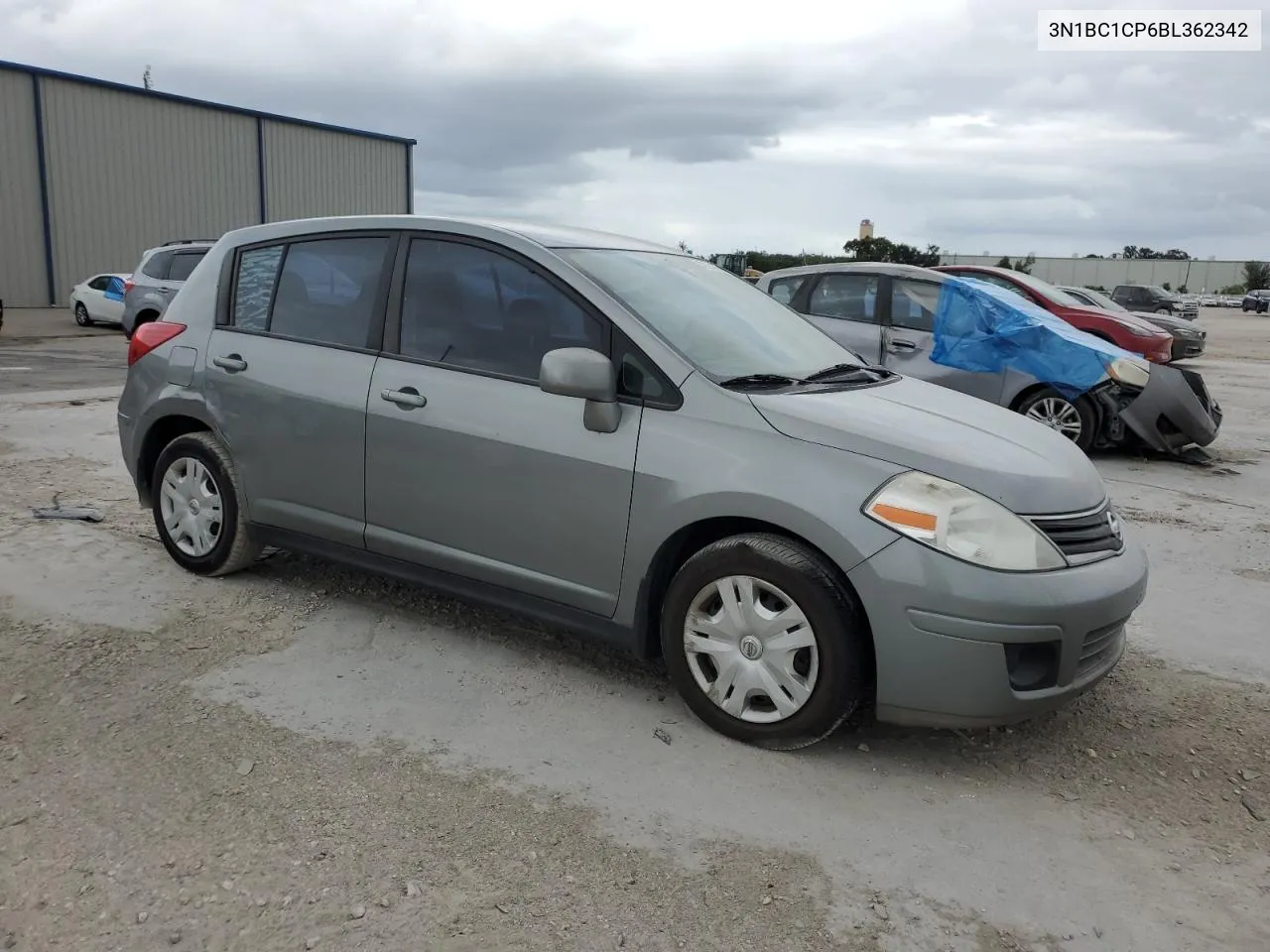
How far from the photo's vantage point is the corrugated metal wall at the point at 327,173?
31.9m

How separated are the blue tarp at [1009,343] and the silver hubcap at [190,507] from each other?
6.23m

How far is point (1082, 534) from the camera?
321cm

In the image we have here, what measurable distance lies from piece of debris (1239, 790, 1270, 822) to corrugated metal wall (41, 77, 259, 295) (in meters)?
30.1

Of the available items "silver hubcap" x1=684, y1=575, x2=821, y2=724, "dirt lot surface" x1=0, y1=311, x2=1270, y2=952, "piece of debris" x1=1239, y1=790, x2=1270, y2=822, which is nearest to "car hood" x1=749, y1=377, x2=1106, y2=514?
"silver hubcap" x1=684, y1=575, x2=821, y2=724

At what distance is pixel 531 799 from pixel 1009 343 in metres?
6.99

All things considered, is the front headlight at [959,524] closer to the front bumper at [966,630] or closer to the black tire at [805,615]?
the front bumper at [966,630]

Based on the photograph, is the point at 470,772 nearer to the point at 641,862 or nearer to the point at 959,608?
the point at 641,862

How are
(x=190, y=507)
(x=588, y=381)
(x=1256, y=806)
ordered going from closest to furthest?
(x=1256, y=806) < (x=588, y=381) < (x=190, y=507)

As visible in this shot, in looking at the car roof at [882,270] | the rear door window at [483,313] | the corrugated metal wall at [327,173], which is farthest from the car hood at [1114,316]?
the corrugated metal wall at [327,173]

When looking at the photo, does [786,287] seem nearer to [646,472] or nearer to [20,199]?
[646,472]

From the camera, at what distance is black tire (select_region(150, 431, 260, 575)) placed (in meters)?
4.55

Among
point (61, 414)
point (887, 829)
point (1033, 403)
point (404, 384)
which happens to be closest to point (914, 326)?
point (1033, 403)

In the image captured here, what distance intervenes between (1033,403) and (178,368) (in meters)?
6.81

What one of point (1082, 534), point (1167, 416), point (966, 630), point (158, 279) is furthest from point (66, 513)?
point (158, 279)
